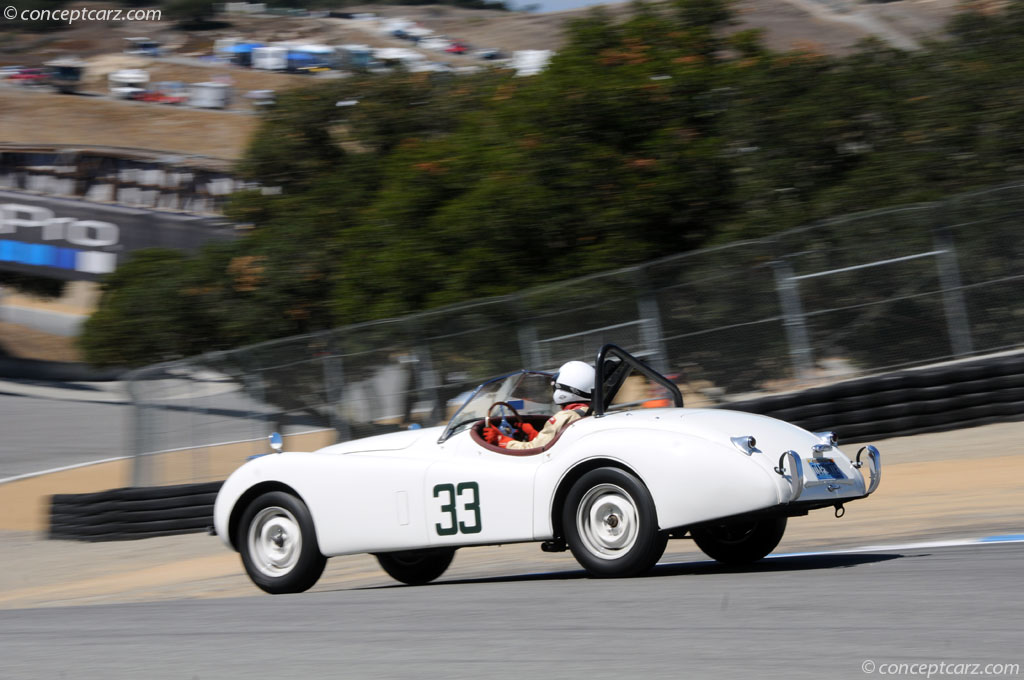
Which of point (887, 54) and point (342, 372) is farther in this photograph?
point (887, 54)

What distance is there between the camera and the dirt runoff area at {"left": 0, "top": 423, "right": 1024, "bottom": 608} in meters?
8.80

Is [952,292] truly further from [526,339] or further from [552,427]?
[552,427]

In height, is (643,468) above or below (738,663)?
above

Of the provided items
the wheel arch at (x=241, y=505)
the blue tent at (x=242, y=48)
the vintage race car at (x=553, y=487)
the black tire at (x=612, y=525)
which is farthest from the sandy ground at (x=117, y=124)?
the black tire at (x=612, y=525)

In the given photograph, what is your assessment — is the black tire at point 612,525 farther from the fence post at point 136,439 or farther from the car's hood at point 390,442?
the fence post at point 136,439

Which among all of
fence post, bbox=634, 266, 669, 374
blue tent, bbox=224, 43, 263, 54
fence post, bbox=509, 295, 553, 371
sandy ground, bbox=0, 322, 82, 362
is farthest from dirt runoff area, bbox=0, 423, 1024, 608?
blue tent, bbox=224, 43, 263, 54

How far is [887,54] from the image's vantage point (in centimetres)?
2012

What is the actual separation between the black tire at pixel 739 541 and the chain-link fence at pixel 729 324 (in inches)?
219

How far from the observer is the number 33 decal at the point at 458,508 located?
705 centimetres

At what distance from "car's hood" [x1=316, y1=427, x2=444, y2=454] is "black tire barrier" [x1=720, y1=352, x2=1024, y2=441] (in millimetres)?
5684

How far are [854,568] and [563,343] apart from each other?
730cm

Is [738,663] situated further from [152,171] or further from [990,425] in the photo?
[152,171]

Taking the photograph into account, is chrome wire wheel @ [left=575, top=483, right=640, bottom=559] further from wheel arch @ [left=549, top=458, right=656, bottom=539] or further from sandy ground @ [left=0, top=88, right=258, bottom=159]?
sandy ground @ [left=0, top=88, right=258, bottom=159]

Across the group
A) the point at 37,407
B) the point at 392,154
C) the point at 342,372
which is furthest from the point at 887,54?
the point at 37,407
